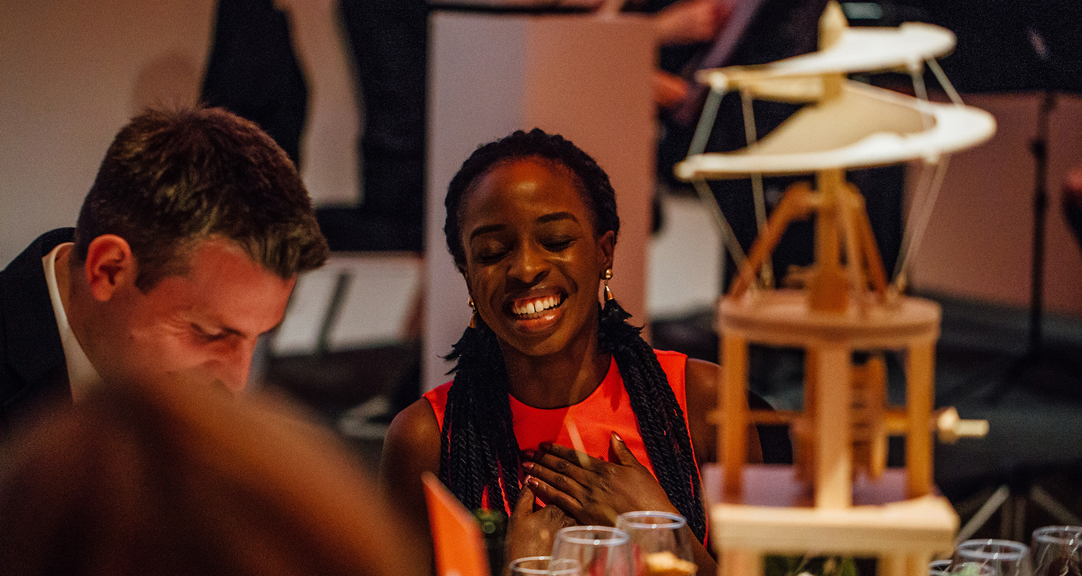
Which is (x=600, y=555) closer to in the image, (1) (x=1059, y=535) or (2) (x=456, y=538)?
(2) (x=456, y=538)

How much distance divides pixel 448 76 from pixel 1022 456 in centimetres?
319

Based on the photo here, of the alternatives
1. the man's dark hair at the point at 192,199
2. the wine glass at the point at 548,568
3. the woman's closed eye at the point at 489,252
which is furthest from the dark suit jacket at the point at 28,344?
the wine glass at the point at 548,568

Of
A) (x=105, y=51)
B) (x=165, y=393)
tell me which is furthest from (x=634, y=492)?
(x=105, y=51)

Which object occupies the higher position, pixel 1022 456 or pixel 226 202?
pixel 226 202

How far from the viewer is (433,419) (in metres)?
1.62

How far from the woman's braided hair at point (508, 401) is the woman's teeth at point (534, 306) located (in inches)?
6.5

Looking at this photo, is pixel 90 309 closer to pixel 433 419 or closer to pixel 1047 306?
pixel 433 419

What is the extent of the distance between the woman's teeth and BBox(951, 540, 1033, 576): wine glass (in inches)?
25.9

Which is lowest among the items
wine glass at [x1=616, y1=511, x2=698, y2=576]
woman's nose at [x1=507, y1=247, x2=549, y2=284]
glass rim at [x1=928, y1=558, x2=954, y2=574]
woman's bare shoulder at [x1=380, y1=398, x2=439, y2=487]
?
woman's bare shoulder at [x1=380, y1=398, x2=439, y2=487]

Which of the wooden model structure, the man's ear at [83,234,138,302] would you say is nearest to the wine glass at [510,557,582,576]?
the wooden model structure

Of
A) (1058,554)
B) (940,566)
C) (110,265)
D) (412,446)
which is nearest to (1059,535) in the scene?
(1058,554)

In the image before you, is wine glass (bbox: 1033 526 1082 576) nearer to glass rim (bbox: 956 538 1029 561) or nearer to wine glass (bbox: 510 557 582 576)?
glass rim (bbox: 956 538 1029 561)

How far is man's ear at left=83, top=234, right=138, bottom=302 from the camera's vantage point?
125 cm

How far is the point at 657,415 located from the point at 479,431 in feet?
0.91
